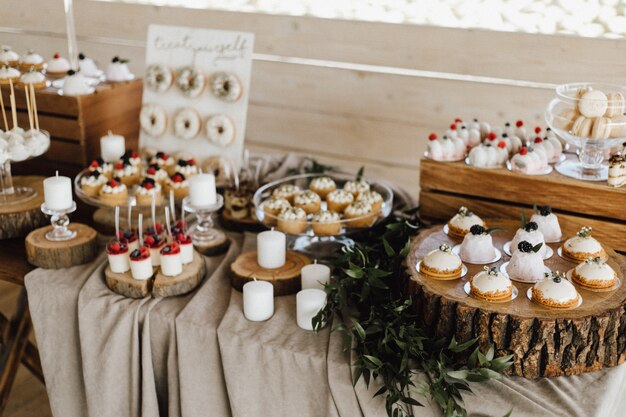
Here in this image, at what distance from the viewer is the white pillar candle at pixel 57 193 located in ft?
5.44

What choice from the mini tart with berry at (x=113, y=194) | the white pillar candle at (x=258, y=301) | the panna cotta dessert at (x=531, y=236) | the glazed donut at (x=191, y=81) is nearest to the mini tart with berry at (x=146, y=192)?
the mini tart with berry at (x=113, y=194)

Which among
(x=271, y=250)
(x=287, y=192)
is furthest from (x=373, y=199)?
(x=271, y=250)

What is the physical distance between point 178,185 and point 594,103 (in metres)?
1.09

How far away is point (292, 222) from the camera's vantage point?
1672mm

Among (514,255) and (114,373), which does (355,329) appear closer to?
(514,255)

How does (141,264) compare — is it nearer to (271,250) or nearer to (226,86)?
(271,250)

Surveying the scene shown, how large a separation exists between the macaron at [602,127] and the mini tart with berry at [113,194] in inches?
47.5

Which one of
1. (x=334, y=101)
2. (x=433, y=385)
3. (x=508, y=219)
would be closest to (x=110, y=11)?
(x=334, y=101)

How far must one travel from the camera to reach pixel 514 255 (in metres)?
1.35

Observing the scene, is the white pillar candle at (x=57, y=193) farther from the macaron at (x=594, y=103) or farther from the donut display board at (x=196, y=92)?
the macaron at (x=594, y=103)

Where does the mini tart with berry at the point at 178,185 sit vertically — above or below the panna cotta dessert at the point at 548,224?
below

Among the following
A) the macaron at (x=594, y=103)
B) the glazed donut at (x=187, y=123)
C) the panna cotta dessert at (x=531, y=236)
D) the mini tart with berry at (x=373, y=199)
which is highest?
the macaron at (x=594, y=103)

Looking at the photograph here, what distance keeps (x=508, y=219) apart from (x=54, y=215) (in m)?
1.14

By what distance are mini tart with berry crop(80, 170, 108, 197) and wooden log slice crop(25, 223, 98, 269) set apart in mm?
154
